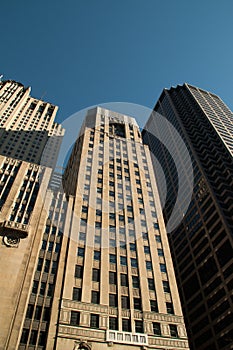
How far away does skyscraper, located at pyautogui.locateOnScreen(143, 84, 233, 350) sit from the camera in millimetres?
70250

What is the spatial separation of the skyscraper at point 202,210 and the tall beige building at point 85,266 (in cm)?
2714

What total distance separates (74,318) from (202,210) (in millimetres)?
65349

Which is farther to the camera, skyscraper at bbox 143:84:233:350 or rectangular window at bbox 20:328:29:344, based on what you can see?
skyscraper at bbox 143:84:233:350

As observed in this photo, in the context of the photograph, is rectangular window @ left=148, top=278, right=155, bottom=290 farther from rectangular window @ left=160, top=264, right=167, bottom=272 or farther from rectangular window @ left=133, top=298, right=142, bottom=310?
rectangular window @ left=160, top=264, right=167, bottom=272

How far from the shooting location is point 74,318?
37688 mm

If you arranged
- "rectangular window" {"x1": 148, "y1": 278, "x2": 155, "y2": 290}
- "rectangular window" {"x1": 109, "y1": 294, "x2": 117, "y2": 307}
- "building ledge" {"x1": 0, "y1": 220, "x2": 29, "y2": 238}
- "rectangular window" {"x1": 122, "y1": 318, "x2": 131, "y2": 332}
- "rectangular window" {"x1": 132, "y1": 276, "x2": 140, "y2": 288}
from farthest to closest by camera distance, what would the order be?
"rectangular window" {"x1": 148, "y1": 278, "x2": 155, "y2": 290}
"rectangular window" {"x1": 132, "y1": 276, "x2": 140, "y2": 288}
"building ledge" {"x1": 0, "y1": 220, "x2": 29, "y2": 238}
"rectangular window" {"x1": 109, "y1": 294, "x2": 117, "y2": 307}
"rectangular window" {"x1": 122, "y1": 318, "x2": 131, "y2": 332}

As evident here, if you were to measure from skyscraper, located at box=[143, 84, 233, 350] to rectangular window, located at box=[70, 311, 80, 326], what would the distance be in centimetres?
4153

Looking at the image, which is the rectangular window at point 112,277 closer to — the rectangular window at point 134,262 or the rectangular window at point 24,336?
the rectangular window at point 134,262

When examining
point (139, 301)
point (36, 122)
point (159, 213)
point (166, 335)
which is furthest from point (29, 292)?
point (36, 122)

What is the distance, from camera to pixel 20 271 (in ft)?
132

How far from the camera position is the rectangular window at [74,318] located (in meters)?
37.2

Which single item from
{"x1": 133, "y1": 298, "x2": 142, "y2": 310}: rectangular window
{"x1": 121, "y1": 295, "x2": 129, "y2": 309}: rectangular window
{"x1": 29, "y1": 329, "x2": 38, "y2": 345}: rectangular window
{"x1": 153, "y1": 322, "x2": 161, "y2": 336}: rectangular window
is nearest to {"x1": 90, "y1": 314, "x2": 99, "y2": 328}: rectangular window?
{"x1": 121, "y1": 295, "x2": 129, "y2": 309}: rectangular window

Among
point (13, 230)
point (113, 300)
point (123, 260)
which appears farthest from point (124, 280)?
point (13, 230)

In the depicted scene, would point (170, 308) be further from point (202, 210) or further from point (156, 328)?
point (202, 210)
